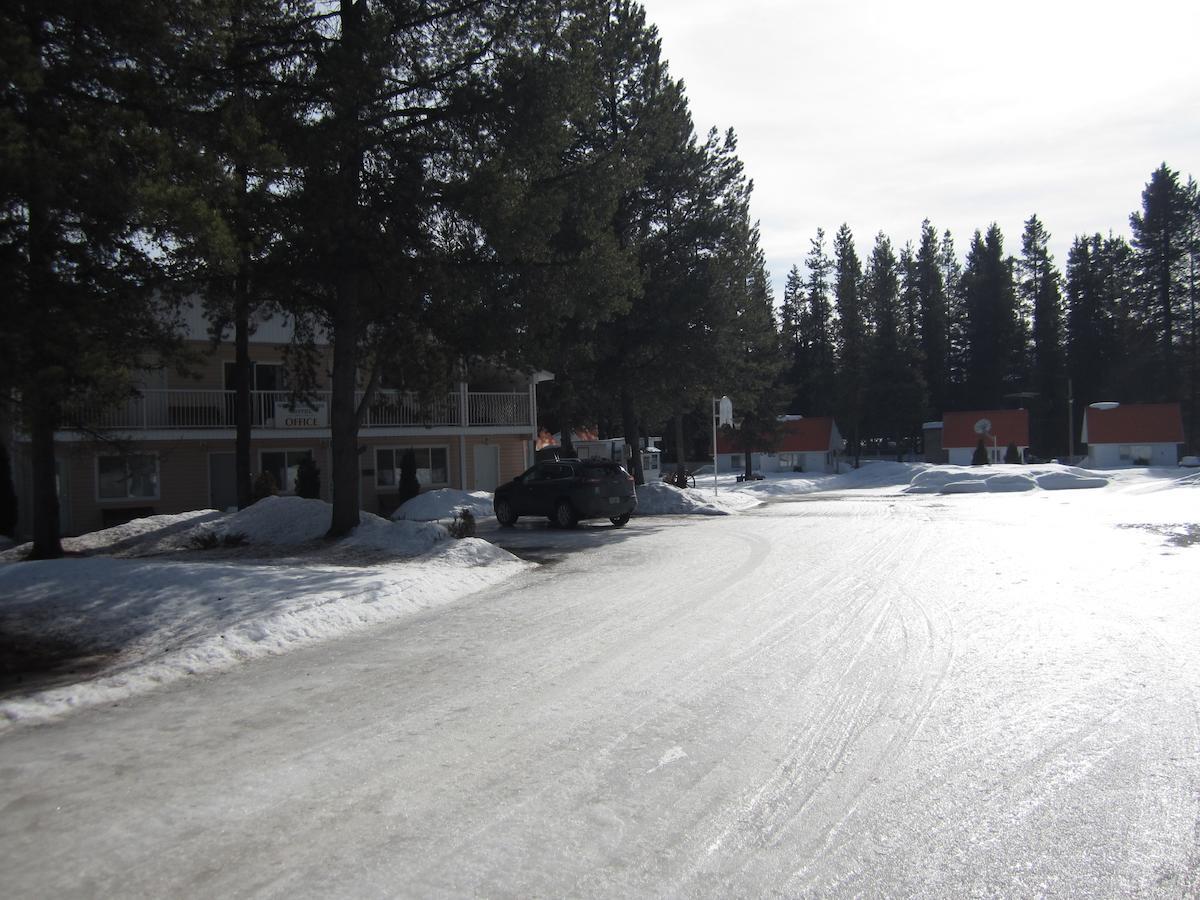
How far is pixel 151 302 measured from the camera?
13297mm

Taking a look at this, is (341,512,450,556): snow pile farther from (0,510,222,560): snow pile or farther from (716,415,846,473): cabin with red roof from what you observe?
(716,415,846,473): cabin with red roof

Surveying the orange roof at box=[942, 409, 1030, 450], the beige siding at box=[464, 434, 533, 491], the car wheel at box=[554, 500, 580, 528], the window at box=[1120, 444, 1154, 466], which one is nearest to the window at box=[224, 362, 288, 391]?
the beige siding at box=[464, 434, 533, 491]

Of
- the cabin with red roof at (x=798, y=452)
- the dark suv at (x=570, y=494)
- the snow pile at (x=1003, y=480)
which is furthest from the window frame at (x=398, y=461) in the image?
the cabin with red roof at (x=798, y=452)

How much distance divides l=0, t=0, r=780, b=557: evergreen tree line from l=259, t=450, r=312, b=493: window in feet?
20.9

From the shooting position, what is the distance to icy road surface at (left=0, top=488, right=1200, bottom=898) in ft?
13.2

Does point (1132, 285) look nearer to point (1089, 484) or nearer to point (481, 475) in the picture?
point (1089, 484)

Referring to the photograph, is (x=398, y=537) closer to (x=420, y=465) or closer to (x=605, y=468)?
(x=605, y=468)

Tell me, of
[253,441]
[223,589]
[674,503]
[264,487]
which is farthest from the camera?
[253,441]

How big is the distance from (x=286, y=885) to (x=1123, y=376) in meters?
90.4

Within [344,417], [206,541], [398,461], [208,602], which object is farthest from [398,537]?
[398,461]

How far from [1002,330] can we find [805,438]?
3009cm

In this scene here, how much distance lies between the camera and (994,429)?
220ft

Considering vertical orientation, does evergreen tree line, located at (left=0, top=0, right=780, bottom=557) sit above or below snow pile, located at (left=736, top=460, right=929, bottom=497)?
above

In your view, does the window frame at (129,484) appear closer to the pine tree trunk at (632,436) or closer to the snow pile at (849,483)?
the pine tree trunk at (632,436)
